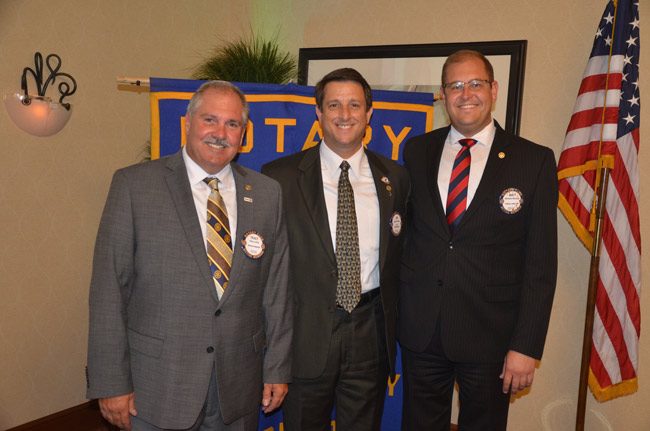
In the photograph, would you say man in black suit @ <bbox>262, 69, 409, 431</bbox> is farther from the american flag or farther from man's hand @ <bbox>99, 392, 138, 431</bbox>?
the american flag

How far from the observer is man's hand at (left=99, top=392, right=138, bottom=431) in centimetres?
187

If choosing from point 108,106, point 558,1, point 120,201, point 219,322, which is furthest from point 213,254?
point 558,1

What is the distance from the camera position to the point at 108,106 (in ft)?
12.2

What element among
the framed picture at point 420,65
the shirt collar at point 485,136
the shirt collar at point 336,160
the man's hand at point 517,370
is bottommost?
the man's hand at point 517,370

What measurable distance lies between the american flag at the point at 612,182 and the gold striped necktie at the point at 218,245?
7.06 feet

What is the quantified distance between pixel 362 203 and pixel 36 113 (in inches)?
85.0

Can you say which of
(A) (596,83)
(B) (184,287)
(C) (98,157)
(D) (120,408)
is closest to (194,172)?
(B) (184,287)

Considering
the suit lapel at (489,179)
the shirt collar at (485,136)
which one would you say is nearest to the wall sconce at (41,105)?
the shirt collar at (485,136)

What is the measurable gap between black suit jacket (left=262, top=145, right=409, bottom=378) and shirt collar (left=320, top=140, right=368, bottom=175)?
5cm

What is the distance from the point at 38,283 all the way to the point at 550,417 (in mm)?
3457

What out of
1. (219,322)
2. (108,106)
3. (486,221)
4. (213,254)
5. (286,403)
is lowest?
(286,403)

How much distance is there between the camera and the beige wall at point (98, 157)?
10.6 ft

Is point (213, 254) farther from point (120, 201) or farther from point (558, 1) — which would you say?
point (558, 1)

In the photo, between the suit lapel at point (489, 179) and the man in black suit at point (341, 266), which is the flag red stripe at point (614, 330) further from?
the man in black suit at point (341, 266)
